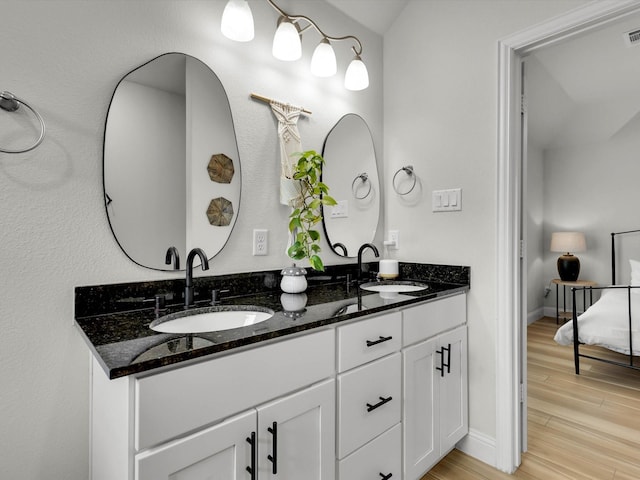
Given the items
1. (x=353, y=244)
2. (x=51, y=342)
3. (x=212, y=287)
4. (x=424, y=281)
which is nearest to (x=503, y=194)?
(x=424, y=281)

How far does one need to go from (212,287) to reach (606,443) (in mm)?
2216

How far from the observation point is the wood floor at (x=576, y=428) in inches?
66.9

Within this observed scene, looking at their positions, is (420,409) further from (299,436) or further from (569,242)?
(569,242)

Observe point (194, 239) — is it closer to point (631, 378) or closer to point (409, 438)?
point (409, 438)

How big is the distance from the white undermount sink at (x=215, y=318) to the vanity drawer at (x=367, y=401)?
1.19 ft

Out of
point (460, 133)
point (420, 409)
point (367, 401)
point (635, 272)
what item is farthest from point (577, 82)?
point (367, 401)

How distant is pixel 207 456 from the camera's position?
86cm

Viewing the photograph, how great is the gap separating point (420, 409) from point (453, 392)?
0.96ft

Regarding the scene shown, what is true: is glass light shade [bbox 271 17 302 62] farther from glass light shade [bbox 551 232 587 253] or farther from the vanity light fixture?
glass light shade [bbox 551 232 587 253]

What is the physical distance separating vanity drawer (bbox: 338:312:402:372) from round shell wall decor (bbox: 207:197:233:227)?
26.5 inches

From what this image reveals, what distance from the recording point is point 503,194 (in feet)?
5.55

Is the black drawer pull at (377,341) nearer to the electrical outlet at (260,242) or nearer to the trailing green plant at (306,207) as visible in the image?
the trailing green plant at (306,207)

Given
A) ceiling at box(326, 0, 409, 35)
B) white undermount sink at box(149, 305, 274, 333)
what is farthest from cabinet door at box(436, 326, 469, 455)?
ceiling at box(326, 0, 409, 35)

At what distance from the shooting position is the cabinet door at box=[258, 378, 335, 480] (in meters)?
0.97
